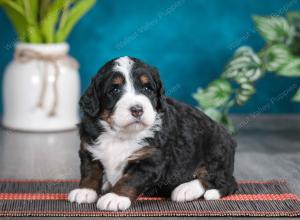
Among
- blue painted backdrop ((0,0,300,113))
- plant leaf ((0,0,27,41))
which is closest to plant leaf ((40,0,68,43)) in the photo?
plant leaf ((0,0,27,41))

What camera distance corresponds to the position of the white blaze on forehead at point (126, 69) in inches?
116

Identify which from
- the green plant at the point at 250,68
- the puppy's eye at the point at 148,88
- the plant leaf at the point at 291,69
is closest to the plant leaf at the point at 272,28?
the green plant at the point at 250,68

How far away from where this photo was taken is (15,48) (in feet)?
18.0

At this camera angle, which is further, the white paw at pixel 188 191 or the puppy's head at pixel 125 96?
the white paw at pixel 188 191

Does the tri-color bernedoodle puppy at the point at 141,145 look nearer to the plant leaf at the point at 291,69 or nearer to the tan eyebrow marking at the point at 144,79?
the tan eyebrow marking at the point at 144,79

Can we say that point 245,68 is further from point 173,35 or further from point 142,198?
point 142,198

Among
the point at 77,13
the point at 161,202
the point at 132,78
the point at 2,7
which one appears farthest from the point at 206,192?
the point at 2,7

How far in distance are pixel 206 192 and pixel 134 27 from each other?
2757 mm

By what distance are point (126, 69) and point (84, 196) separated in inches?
23.9

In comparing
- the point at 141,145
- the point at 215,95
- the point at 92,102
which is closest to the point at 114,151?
the point at 141,145

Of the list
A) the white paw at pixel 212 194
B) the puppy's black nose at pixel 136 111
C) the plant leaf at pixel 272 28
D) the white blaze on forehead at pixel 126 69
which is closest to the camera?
the puppy's black nose at pixel 136 111

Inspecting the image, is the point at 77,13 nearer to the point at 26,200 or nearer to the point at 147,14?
the point at 147,14

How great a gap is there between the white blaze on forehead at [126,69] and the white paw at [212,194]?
25.7 inches

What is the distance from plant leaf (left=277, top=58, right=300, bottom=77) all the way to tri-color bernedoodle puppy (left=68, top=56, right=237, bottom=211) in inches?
69.3
